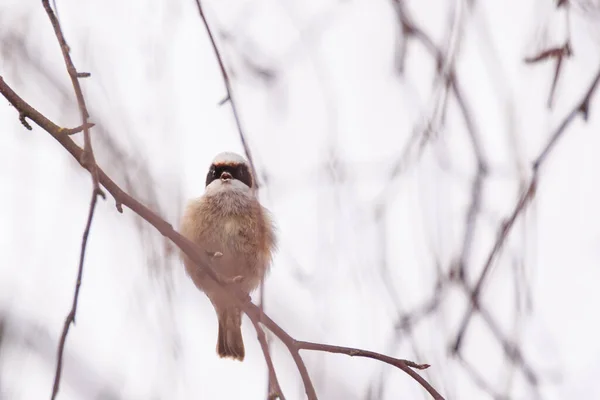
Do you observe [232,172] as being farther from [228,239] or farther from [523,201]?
[523,201]

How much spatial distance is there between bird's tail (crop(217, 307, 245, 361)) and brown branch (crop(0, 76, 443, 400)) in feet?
5.65

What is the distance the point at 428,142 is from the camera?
2.44 meters

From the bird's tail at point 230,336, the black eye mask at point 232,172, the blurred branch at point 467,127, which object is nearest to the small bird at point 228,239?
the bird's tail at point 230,336

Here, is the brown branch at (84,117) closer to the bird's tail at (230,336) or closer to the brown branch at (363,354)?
the brown branch at (363,354)

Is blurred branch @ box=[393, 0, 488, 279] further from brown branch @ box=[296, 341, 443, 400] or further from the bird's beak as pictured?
the bird's beak

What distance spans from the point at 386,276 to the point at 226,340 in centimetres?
142

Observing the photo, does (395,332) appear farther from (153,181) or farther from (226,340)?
(226,340)

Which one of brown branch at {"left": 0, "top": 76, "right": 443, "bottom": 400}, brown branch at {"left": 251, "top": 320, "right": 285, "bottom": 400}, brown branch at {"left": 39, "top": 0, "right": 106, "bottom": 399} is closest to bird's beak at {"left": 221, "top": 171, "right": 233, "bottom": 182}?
brown branch at {"left": 0, "top": 76, "right": 443, "bottom": 400}

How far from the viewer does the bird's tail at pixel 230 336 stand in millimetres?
3633

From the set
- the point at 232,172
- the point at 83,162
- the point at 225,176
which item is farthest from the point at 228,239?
the point at 83,162

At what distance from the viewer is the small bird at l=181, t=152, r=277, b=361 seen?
135 inches

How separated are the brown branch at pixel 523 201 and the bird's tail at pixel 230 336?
179 centimetres

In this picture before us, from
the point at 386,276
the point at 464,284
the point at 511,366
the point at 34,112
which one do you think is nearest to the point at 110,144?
the point at 34,112

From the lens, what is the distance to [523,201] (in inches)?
74.8
